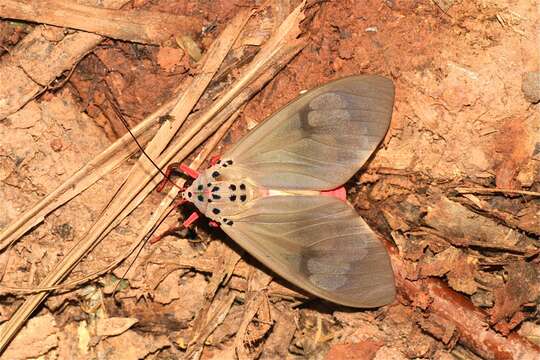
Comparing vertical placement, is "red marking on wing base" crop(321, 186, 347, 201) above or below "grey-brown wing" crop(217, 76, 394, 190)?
below

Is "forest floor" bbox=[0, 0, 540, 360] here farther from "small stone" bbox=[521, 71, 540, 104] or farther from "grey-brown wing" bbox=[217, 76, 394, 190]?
"grey-brown wing" bbox=[217, 76, 394, 190]

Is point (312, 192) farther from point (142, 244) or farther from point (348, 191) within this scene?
point (142, 244)

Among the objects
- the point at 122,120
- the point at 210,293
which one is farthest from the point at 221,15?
the point at 210,293

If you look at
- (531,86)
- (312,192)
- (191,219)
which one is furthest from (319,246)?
(531,86)

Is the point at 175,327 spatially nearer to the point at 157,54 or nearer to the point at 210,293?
the point at 210,293

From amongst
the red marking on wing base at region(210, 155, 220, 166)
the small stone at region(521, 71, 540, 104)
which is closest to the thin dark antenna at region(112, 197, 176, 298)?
the red marking on wing base at region(210, 155, 220, 166)

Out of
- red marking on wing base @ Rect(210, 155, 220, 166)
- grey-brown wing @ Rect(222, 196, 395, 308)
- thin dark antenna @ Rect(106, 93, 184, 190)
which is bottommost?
grey-brown wing @ Rect(222, 196, 395, 308)

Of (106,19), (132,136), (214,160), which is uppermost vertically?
(106,19)
